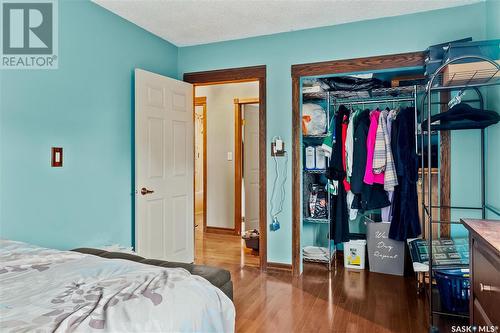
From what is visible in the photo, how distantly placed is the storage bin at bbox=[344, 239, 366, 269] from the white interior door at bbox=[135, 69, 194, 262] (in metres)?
1.76

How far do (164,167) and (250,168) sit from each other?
2.17 metres

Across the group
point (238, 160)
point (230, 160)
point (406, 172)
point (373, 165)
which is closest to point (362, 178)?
point (373, 165)

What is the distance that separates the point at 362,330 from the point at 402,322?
35cm

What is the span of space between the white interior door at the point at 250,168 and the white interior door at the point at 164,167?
62.3 inches

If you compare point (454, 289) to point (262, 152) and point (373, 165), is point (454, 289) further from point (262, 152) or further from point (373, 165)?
point (262, 152)

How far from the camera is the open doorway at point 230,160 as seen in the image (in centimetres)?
518

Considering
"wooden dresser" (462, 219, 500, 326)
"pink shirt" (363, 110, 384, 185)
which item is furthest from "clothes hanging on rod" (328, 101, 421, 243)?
"wooden dresser" (462, 219, 500, 326)

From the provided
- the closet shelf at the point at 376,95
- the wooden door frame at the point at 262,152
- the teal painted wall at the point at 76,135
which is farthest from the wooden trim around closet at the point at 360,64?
the teal painted wall at the point at 76,135

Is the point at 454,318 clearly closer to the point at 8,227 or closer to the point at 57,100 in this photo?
the point at 8,227

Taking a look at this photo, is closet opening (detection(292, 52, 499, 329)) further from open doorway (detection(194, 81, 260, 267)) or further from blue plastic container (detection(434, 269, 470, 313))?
open doorway (detection(194, 81, 260, 267))

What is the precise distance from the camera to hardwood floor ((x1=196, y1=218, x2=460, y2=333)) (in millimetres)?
2312

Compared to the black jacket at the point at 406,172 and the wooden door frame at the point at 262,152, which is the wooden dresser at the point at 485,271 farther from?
the wooden door frame at the point at 262,152

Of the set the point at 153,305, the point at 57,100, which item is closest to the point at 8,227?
the point at 57,100

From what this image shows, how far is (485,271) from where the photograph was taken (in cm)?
129
